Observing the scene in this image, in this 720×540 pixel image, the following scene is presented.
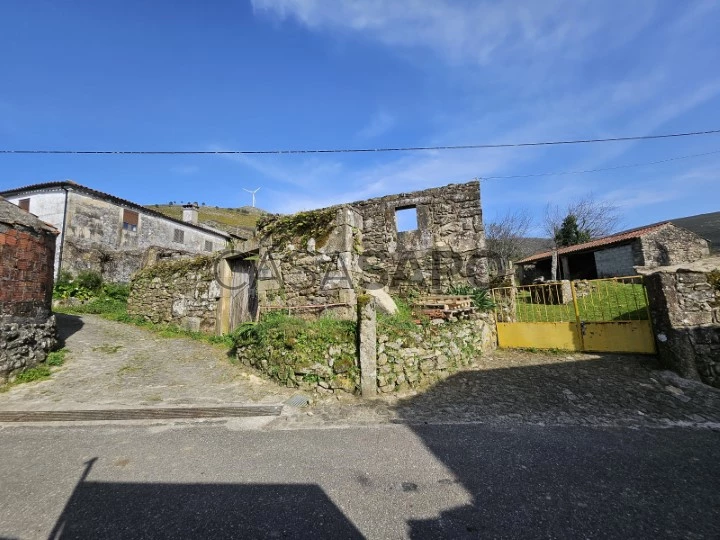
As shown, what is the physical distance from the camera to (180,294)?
9945 millimetres

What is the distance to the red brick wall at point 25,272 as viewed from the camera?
5844 mm

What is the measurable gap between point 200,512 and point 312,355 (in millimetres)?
2936

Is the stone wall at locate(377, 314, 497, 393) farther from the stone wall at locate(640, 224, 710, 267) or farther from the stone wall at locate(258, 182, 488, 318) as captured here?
the stone wall at locate(640, 224, 710, 267)

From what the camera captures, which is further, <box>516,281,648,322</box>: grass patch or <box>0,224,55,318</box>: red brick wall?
<box>516,281,648,322</box>: grass patch

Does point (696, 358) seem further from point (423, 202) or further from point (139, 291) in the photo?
point (139, 291)

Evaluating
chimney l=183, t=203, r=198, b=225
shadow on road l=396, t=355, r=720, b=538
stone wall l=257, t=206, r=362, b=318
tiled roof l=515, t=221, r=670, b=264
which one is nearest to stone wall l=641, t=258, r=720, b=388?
shadow on road l=396, t=355, r=720, b=538

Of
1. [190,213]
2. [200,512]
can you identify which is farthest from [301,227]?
[190,213]

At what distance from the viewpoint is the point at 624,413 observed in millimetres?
4113

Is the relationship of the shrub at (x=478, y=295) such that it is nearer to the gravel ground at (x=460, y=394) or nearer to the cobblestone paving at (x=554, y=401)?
the gravel ground at (x=460, y=394)

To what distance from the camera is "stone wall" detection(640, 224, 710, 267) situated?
15.6m

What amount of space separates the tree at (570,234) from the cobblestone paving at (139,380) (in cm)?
2667

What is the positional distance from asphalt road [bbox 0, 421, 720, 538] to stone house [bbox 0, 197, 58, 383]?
2924 mm

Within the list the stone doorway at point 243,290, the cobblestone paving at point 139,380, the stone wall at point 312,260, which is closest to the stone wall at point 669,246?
the stone wall at point 312,260

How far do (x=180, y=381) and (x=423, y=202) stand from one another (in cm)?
773
